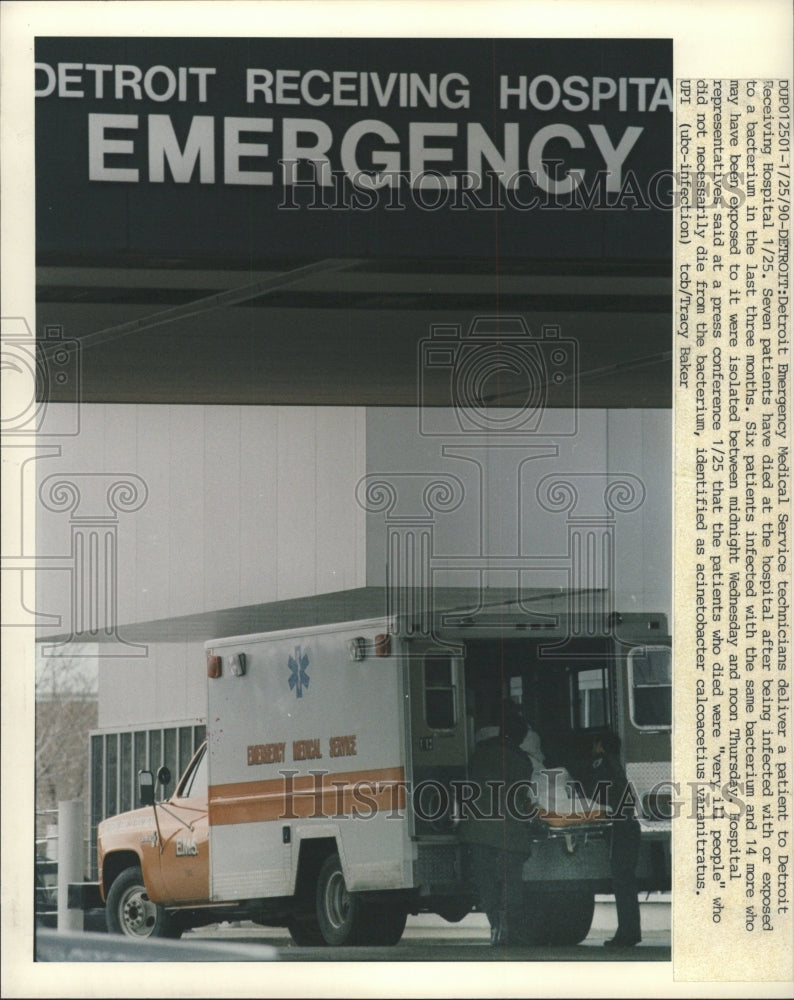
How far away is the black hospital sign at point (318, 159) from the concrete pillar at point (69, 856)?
2551 millimetres

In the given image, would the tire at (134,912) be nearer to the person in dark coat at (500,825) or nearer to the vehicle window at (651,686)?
the person in dark coat at (500,825)

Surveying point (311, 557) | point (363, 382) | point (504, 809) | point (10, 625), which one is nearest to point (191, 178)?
point (363, 382)

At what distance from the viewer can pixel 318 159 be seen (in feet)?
14.4

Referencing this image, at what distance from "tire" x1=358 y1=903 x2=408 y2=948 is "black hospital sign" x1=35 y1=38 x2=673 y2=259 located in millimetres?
2945

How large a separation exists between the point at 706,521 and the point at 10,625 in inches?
126

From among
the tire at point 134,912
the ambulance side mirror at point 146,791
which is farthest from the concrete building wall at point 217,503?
the tire at point 134,912

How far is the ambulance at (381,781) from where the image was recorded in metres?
4.22

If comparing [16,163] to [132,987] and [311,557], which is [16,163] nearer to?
[311,557]

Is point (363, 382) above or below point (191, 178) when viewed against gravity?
below

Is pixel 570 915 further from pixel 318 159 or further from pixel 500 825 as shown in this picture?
pixel 318 159

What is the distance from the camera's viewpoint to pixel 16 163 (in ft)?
14.4

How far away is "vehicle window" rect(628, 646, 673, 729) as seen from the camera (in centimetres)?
427

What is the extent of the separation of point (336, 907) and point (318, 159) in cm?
339

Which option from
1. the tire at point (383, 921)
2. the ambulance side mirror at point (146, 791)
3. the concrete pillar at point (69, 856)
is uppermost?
the ambulance side mirror at point (146, 791)
